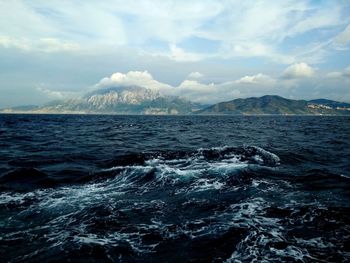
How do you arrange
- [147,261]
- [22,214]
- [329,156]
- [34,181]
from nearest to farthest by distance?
[147,261] → [22,214] → [34,181] → [329,156]

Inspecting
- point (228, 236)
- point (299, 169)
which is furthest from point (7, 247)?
point (299, 169)

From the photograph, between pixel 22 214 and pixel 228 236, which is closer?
pixel 228 236

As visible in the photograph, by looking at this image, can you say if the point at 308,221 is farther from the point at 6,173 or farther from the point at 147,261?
the point at 6,173

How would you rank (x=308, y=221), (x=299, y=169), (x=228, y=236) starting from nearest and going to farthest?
(x=228, y=236)
(x=308, y=221)
(x=299, y=169)

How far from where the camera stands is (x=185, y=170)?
2039 cm

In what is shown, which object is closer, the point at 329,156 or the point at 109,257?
the point at 109,257

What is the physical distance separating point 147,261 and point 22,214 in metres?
6.63

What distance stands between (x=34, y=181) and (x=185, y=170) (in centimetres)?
933

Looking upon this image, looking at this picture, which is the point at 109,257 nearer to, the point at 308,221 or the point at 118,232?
the point at 118,232

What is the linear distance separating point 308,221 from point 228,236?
3.52m

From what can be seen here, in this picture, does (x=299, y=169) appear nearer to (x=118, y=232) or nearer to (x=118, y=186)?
(x=118, y=186)

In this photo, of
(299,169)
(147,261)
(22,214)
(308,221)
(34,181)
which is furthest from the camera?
(299,169)

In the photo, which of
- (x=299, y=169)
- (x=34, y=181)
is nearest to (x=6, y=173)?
(x=34, y=181)

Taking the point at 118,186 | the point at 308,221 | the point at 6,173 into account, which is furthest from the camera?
the point at 6,173
